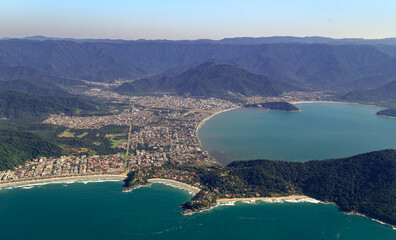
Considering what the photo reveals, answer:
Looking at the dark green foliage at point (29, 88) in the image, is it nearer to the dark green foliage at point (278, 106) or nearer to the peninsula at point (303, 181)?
the dark green foliage at point (278, 106)

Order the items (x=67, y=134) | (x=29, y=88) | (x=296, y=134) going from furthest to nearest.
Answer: (x=29, y=88) → (x=296, y=134) → (x=67, y=134)

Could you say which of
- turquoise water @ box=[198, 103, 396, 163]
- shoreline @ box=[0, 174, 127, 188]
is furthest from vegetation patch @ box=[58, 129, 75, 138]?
turquoise water @ box=[198, 103, 396, 163]

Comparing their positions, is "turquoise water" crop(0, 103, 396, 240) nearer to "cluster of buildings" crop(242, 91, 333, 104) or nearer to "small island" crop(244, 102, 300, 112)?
"small island" crop(244, 102, 300, 112)

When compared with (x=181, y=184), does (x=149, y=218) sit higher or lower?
lower

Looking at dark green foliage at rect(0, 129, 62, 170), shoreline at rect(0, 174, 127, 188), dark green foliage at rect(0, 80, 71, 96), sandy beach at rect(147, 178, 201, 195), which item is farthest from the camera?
dark green foliage at rect(0, 80, 71, 96)

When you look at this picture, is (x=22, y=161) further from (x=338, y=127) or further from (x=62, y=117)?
(x=338, y=127)

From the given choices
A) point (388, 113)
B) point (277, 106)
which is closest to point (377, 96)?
point (388, 113)

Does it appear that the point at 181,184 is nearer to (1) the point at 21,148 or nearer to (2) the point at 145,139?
(2) the point at 145,139
